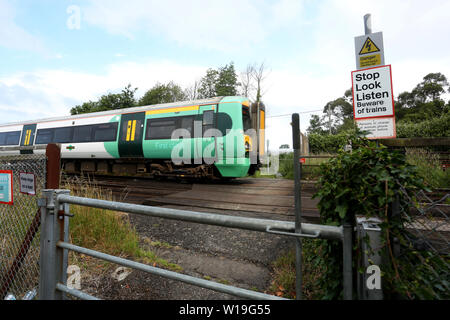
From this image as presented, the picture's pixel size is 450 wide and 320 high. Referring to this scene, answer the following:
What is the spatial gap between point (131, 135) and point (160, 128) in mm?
1556

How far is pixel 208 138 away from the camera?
27.8 ft

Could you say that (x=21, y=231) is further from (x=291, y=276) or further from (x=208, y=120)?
(x=208, y=120)

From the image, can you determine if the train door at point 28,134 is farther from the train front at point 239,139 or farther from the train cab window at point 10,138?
the train front at point 239,139

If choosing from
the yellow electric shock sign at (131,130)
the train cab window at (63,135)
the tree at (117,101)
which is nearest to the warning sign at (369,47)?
the yellow electric shock sign at (131,130)

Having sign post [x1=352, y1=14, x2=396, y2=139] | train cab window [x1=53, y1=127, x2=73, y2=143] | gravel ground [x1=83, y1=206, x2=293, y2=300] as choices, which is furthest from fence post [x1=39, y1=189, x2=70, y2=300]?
train cab window [x1=53, y1=127, x2=73, y2=143]

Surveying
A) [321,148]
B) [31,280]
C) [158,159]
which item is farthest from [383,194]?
[321,148]

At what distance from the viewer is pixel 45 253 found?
5.84 feet

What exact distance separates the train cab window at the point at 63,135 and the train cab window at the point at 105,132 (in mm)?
1942

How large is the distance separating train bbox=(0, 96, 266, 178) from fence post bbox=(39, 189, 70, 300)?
21.6 ft

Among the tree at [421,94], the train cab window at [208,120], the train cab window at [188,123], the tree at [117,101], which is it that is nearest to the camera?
the train cab window at [208,120]

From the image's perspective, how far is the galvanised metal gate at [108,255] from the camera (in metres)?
1.10

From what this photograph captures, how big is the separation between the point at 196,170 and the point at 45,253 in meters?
7.26

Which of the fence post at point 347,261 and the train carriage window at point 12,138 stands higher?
the train carriage window at point 12,138

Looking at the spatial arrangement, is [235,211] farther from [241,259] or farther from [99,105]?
[99,105]
